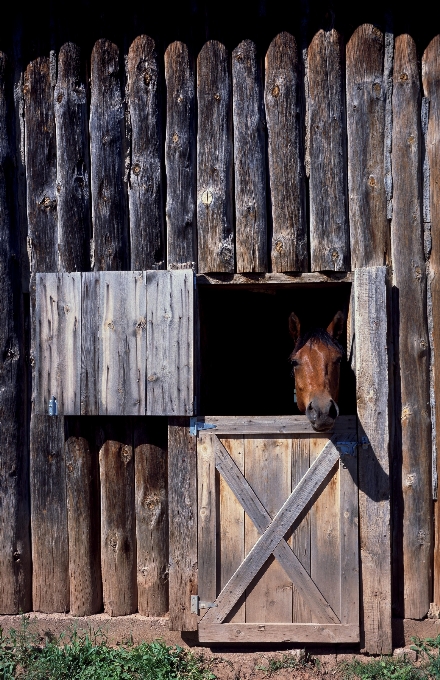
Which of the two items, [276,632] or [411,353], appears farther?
[411,353]

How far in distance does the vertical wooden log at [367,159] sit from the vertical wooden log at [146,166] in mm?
1513

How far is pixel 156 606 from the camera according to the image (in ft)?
15.9

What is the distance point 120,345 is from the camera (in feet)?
15.4

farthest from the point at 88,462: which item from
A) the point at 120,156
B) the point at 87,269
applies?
the point at 120,156

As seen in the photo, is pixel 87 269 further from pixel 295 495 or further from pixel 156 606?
pixel 156 606

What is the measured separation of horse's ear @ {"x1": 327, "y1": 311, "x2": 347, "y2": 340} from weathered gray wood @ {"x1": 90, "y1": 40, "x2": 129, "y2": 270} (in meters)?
1.70

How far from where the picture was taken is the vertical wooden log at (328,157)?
15.7 ft

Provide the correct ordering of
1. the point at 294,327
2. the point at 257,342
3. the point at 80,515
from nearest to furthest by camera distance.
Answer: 1. the point at 80,515
2. the point at 294,327
3. the point at 257,342

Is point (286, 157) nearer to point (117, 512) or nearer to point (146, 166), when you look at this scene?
point (146, 166)

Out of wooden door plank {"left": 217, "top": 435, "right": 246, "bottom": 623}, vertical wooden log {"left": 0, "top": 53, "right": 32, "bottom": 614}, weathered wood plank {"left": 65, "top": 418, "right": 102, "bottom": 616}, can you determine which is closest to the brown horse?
wooden door plank {"left": 217, "top": 435, "right": 246, "bottom": 623}

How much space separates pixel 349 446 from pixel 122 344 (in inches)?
74.2

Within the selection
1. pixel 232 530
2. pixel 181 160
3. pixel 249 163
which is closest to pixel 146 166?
pixel 181 160

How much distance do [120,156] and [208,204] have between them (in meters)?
0.81

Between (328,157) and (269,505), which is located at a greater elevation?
(328,157)
